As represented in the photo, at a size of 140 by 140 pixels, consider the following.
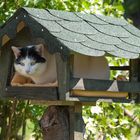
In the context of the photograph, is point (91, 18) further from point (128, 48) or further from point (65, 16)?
point (128, 48)

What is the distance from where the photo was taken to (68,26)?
8.46 ft

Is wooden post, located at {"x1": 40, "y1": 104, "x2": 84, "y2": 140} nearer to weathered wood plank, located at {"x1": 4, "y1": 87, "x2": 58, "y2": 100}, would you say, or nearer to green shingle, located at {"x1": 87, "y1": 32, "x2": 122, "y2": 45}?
weathered wood plank, located at {"x1": 4, "y1": 87, "x2": 58, "y2": 100}

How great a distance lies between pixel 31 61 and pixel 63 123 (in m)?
0.38

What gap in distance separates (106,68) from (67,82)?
0.40 m

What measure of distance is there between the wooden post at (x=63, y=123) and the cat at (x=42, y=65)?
0.19 metres

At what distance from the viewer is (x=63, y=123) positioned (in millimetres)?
2730

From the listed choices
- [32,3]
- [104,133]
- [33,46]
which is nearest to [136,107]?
[104,133]

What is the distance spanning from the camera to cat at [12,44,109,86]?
8.66ft

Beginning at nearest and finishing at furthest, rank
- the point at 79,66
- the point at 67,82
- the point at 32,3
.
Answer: the point at 67,82, the point at 79,66, the point at 32,3

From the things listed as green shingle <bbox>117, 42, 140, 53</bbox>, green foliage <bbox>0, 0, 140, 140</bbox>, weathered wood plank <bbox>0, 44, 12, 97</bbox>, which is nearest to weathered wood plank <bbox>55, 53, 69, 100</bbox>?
green shingle <bbox>117, 42, 140, 53</bbox>

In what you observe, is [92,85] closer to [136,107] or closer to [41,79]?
[41,79]

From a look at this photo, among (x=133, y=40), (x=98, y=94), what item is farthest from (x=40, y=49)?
(x=133, y=40)

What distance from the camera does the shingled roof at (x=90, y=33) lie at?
244 centimetres

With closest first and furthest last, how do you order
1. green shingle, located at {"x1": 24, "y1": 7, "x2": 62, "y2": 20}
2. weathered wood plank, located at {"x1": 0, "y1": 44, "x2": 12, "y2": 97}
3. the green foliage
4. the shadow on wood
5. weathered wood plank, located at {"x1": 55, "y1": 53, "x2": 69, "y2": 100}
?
weathered wood plank, located at {"x1": 55, "y1": 53, "x2": 69, "y2": 100} < green shingle, located at {"x1": 24, "y1": 7, "x2": 62, "y2": 20} < the shadow on wood < weathered wood plank, located at {"x1": 0, "y1": 44, "x2": 12, "y2": 97} < the green foliage
